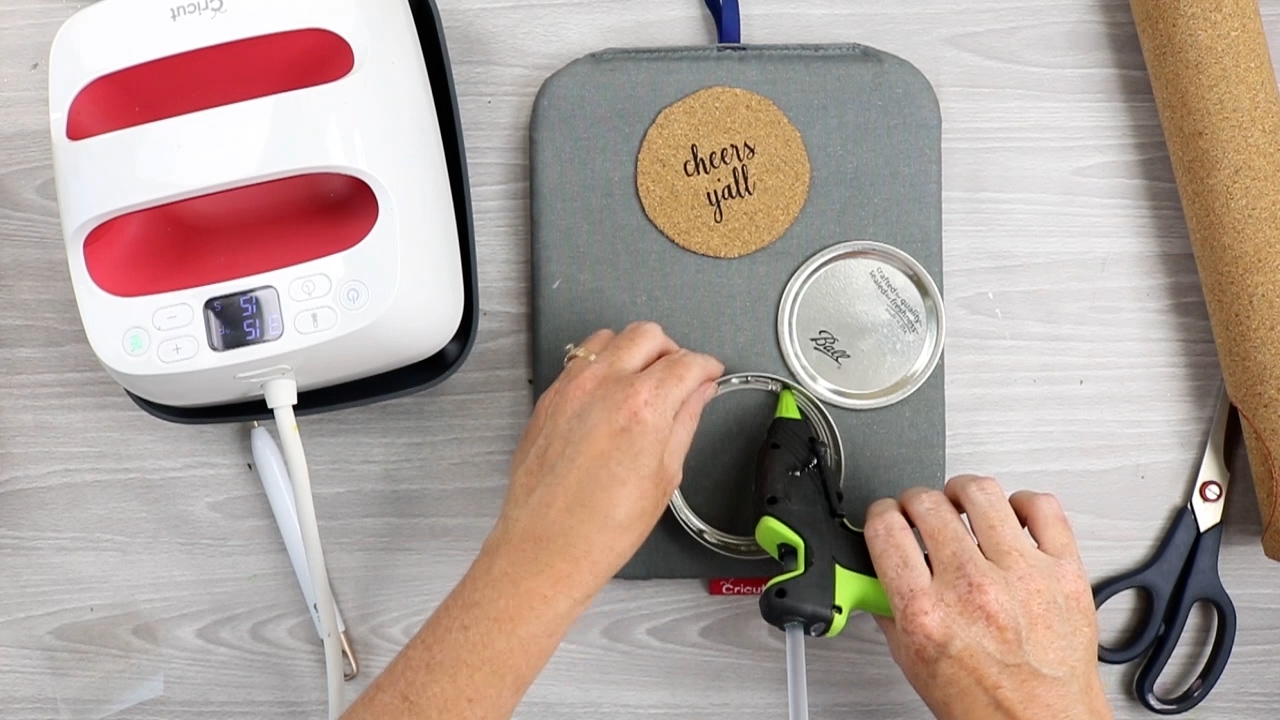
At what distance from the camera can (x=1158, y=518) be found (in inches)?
28.5

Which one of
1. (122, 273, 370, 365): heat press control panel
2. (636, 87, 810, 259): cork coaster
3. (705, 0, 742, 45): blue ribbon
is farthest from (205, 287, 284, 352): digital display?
(705, 0, 742, 45): blue ribbon

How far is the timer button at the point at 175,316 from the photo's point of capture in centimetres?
59

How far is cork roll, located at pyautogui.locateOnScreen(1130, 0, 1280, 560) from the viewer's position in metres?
0.65

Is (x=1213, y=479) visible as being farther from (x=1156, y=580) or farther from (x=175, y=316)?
(x=175, y=316)

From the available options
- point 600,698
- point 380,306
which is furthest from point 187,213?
point 600,698

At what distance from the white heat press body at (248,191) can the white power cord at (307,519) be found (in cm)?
1

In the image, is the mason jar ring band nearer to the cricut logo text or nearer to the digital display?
the digital display

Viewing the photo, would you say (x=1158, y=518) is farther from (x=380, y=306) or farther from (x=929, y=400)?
(x=380, y=306)

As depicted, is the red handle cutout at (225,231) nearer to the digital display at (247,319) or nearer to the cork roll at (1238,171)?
the digital display at (247,319)

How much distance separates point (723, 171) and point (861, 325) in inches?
5.9

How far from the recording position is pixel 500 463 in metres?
0.72

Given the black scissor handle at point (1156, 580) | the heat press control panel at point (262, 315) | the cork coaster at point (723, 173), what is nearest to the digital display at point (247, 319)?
the heat press control panel at point (262, 315)

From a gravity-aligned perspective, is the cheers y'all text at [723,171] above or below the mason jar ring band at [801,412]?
above

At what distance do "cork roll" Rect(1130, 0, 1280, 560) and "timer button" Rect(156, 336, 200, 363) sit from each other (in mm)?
665
